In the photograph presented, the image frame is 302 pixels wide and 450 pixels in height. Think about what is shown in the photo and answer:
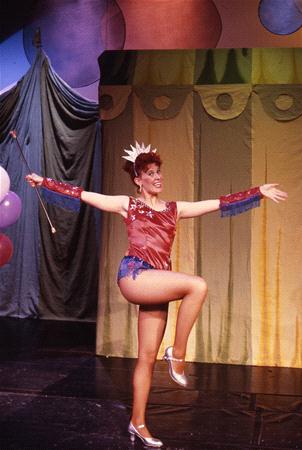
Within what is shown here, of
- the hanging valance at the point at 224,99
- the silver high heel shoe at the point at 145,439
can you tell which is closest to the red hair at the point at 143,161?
the silver high heel shoe at the point at 145,439

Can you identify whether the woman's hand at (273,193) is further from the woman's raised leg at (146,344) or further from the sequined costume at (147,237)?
the woman's raised leg at (146,344)

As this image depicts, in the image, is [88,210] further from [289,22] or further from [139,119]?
[289,22]

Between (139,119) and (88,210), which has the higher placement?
(139,119)

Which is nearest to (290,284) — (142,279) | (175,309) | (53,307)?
(175,309)

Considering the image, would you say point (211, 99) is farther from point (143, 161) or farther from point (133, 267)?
point (133, 267)

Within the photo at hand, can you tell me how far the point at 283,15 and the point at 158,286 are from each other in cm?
462

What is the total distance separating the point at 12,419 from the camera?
3756 millimetres

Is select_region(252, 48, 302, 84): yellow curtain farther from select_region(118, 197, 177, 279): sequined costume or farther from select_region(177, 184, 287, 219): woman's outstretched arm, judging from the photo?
select_region(118, 197, 177, 279): sequined costume

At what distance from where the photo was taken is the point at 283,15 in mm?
6801

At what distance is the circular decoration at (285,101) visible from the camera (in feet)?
18.3

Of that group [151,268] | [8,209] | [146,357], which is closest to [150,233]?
[151,268]

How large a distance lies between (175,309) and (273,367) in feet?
3.27

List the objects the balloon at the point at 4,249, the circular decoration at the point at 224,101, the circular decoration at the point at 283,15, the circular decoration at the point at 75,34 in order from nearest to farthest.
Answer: the balloon at the point at 4,249
the circular decoration at the point at 224,101
the circular decoration at the point at 283,15
the circular decoration at the point at 75,34

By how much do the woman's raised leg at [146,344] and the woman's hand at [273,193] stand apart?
0.79 m
